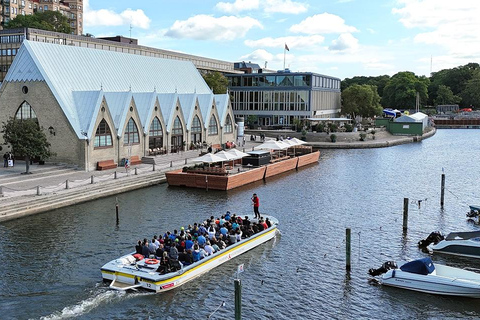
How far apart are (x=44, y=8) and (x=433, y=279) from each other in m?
150

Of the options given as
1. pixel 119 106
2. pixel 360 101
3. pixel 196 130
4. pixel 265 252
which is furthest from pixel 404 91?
pixel 265 252

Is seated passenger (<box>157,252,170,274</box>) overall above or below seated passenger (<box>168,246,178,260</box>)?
below

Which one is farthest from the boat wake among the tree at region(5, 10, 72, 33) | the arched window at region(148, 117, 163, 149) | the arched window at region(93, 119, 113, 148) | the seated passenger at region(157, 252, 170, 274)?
the tree at region(5, 10, 72, 33)

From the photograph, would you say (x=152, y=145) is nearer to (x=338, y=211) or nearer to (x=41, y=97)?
(x=41, y=97)

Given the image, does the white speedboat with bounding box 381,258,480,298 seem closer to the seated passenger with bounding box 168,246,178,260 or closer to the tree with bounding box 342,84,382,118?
the seated passenger with bounding box 168,246,178,260

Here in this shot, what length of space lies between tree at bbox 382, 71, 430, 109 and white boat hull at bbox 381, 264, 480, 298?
162 m

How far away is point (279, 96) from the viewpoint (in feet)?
384

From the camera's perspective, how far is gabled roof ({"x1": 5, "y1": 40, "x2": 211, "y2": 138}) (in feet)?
182

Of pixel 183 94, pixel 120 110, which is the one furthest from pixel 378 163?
pixel 120 110

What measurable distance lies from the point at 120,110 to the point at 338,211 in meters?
30.0

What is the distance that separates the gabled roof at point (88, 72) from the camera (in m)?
55.3

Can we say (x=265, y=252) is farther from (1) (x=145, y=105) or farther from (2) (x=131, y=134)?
(1) (x=145, y=105)

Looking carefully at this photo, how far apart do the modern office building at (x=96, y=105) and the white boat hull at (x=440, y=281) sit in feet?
120

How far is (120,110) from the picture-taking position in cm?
5894
